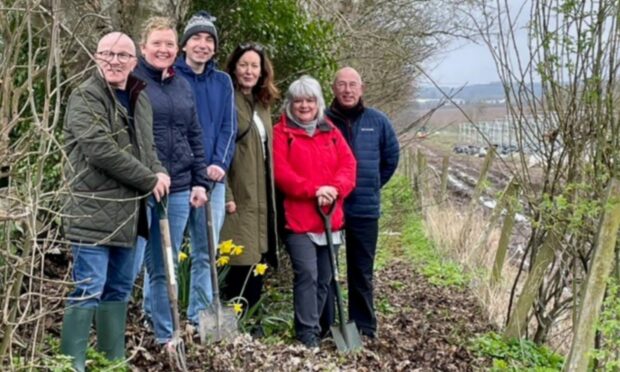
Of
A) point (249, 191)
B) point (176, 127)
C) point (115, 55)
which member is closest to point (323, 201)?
point (249, 191)

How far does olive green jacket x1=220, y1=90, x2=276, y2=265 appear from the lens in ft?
19.1


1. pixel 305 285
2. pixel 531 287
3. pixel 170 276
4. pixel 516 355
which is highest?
Result: pixel 170 276

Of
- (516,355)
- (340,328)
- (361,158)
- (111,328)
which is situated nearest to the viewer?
(111,328)

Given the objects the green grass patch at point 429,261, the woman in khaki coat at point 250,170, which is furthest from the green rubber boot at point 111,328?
the green grass patch at point 429,261

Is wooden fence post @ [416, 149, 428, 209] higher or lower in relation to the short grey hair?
lower

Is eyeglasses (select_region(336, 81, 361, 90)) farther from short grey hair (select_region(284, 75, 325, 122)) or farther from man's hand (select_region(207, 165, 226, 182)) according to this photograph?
man's hand (select_region(207, 165, 226, 182))

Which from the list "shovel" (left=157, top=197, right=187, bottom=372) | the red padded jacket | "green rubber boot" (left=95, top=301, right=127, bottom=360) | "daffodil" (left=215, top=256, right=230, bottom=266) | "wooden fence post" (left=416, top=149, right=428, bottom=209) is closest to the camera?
"green rubber boot" (left=95, top=301, right=127, bottom=360)

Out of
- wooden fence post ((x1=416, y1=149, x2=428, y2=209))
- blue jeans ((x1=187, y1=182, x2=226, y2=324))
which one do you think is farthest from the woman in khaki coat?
wooden fence post ((x1=416, y1=149, x2=428, y2=209))

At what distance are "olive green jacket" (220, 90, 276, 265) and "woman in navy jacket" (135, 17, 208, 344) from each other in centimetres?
48

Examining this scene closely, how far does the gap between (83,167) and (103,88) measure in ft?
1.47

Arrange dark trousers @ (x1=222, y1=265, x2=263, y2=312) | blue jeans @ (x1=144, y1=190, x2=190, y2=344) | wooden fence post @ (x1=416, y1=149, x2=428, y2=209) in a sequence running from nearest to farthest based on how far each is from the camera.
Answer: blue jeans @ (x1=144, y1=190, x2=190, y2=344) < dark trousers @ (x1=222, y1=265, x2=263, y2=312) < wooden fence post @ (x1=416, y1=149, x2=428, y2=209)

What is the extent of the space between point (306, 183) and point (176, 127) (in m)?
1.17

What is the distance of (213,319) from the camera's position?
540cm

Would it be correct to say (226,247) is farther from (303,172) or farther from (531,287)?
(531,287)
